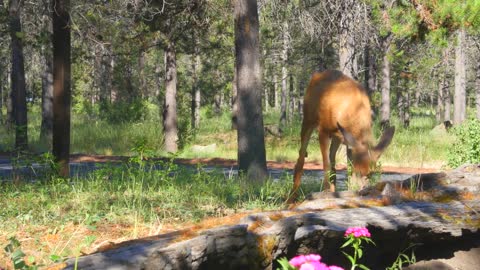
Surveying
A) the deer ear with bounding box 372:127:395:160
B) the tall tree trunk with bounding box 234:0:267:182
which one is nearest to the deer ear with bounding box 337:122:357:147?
the deer ear with bounding box 372:127:395:160

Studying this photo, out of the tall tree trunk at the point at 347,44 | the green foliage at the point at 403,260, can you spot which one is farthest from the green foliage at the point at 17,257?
the tall tree trunk at the point at 347,44

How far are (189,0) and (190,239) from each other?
30.0ft

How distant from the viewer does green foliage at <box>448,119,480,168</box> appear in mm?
10562

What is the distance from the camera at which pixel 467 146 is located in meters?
10.7

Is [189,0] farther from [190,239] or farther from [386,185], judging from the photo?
[190,239]

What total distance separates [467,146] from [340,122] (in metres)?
4.50

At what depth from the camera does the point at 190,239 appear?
131 inches

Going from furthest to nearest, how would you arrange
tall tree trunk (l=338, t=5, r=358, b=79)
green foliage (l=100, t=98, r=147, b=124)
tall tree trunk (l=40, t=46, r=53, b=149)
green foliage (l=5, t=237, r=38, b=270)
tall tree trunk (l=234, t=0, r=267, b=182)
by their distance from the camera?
green foliage (l=100, t=98, r=147, b=124) < tall tree trunk (l=40, t=46, r=53, b=149) < tall tree trunk (l=338, t=5, r=358, b=79) < tall tree trunk (l=234, t=0, r=267, b=182) < green foliage (l=5, t=237, r=38, b=270)

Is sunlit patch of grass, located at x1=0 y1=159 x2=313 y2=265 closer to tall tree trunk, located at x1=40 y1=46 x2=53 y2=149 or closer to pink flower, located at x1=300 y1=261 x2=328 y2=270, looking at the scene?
pink flower, located at x1=300 y1=261 x2=328 y2=270

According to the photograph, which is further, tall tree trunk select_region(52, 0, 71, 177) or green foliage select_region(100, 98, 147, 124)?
green foliage select_region(100, 98, 147, 124)

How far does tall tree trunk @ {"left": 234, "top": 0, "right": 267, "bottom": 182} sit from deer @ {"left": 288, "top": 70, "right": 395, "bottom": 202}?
4.58ft

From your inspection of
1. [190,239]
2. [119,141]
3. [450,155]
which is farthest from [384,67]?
[190,239]

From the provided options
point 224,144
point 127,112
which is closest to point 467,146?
point 224,144

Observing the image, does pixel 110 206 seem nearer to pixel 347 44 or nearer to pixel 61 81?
pixel 61 81
